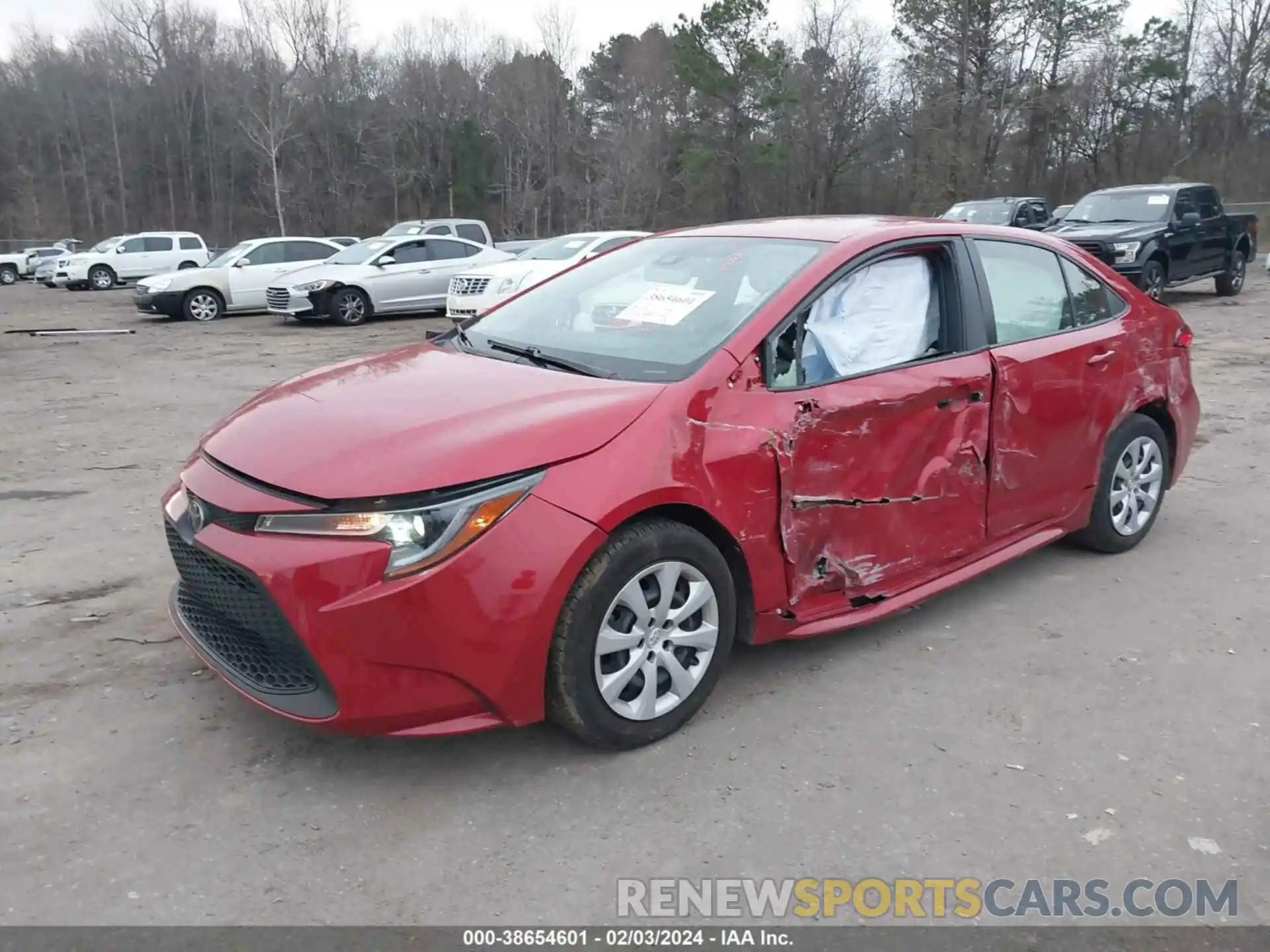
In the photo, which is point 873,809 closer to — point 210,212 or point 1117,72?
point 1117,72

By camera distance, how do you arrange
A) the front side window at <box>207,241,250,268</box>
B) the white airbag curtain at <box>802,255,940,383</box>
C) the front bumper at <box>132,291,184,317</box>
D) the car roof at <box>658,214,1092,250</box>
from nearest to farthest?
the white airbag curtain at <box>802,255,940,383</box> → the car roof at <box>658,214,1092,250</box> → the front bumper at <box>132,291,184,317</box> → the front side window at <box>207,241,250,268</box>

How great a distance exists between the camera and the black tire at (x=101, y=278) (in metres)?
29.1

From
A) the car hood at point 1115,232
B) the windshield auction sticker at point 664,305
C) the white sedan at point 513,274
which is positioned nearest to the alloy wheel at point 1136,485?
the windshield auction sticker at point 664,305

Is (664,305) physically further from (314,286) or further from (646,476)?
(314,286)

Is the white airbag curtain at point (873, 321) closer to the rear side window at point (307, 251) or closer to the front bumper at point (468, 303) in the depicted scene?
the front bumper at point (468, 303)

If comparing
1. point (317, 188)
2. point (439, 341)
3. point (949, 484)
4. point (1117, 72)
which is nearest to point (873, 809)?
point (949, 484)

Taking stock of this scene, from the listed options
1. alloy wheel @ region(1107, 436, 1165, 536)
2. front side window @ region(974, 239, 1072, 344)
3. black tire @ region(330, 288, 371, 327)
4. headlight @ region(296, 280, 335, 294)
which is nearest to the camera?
front side window @ region(974, 239, 1072, 344)

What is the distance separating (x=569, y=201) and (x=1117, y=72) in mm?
29787

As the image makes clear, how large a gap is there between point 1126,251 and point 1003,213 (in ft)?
22.4

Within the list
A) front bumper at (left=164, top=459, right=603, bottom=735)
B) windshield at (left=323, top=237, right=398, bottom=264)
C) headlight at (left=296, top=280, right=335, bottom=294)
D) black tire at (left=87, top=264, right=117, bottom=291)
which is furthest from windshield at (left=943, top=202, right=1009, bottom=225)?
black tire at (left=87, top=264, right=117, bottom=291)

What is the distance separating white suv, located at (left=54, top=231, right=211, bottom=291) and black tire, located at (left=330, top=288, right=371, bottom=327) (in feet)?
46.5

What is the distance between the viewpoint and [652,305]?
3861 millimetres

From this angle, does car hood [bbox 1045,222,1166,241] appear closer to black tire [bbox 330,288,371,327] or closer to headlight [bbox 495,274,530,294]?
headlight [bbox 495,274,530,294]

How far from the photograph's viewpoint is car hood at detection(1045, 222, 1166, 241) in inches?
569
